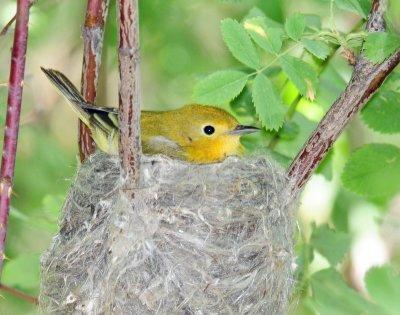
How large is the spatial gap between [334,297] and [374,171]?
25.5 inches

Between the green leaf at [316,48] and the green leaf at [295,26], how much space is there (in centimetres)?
4

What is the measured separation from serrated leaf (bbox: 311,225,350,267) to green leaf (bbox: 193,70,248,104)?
3.77ft

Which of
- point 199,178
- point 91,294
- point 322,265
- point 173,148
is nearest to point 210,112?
point 173,148

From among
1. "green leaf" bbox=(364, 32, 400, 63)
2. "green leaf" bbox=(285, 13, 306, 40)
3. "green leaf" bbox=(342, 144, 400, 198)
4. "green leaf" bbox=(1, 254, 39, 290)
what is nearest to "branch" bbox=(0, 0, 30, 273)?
"green leaf" bbox=(285, 13, 306, 40)

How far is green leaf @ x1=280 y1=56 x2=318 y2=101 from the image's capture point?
11.6 feet

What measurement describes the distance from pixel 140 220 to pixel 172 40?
1.94 meters

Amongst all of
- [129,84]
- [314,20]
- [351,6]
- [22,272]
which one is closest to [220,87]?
[351,6]

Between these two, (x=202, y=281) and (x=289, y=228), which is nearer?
(x=202, y=281)

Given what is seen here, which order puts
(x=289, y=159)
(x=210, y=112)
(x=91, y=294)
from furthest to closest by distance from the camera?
(x=210, y=112) → (x=289, y=159) → (x=91, y=294)

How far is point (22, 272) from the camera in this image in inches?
175

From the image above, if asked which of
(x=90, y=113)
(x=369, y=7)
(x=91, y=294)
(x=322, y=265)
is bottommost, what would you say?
(x=322, y=265)

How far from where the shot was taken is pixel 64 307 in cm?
383

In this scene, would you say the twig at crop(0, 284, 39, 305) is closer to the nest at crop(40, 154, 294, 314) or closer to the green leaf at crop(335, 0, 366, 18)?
the nest at crop(40, 154, 294, 314)

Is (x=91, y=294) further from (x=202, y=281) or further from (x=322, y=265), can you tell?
(x=322, y=265)
